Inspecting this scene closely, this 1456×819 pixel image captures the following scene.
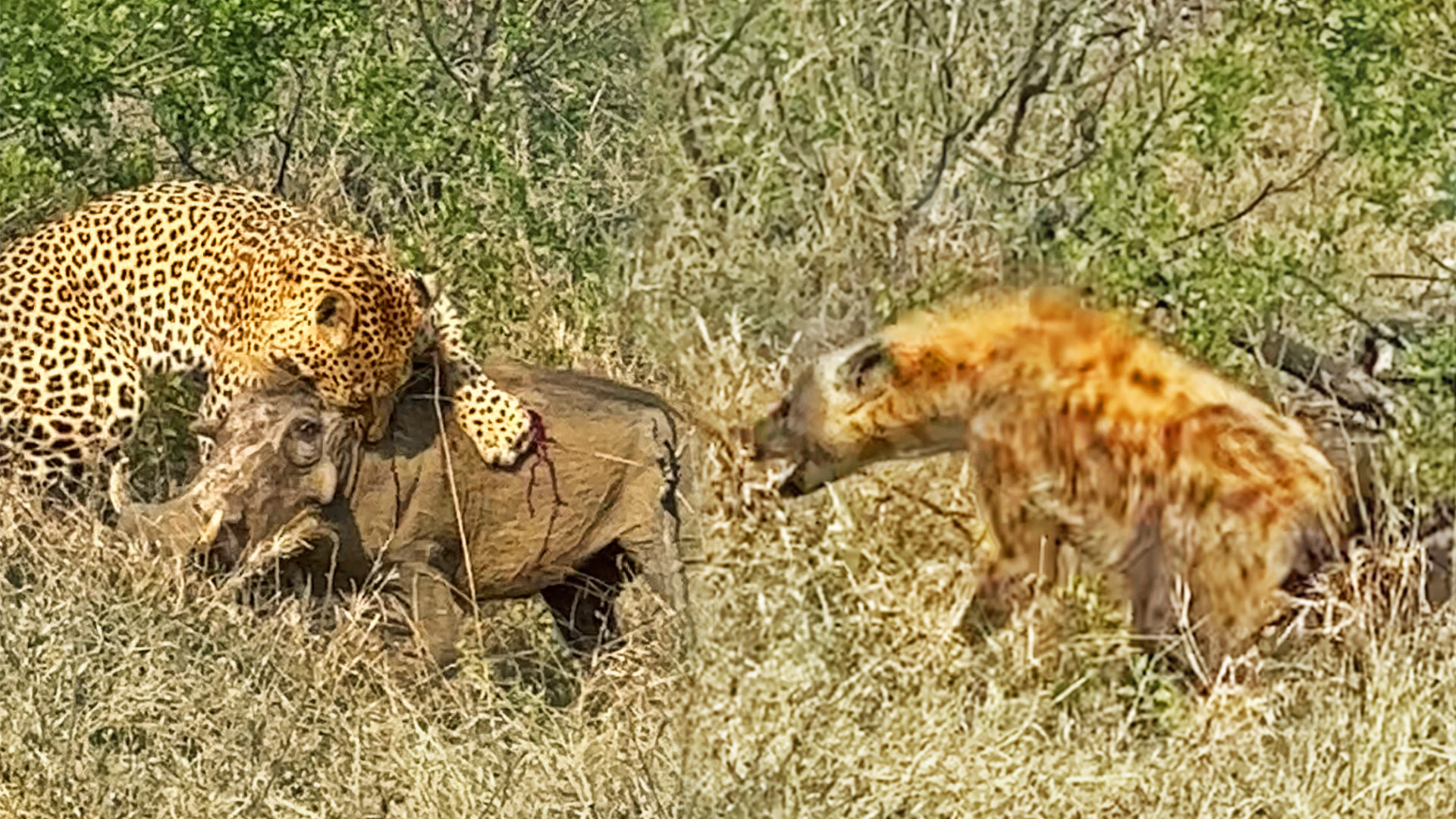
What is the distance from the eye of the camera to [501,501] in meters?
5.00

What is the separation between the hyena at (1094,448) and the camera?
132 inches

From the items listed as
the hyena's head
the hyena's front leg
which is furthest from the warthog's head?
the hyena's head

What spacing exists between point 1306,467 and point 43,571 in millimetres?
2235

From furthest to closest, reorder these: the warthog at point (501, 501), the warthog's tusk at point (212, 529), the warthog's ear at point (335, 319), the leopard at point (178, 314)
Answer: the leopard at point (178, 314)
the warthog's ear at point (335, 319)
the warthog at point (501, 501)
the warthog's tusk at point (212, 529)

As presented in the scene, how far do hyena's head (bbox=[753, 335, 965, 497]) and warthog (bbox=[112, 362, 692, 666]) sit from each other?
131cm

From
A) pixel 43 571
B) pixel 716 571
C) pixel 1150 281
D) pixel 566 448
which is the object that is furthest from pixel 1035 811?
pixel 43 571

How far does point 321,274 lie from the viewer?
17.0 ft

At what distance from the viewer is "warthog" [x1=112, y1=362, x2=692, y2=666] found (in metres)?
4.77

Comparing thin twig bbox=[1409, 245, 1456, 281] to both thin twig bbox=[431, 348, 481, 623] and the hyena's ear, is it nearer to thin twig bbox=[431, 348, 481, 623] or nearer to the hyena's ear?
the hyena's ear

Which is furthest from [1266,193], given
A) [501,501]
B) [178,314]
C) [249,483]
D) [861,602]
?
[178,314]

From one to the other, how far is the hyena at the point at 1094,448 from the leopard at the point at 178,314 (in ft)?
5.22

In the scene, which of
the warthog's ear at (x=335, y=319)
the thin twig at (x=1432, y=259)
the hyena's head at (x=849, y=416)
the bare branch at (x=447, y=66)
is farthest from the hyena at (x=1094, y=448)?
the bare branch at (x=447, y=66)

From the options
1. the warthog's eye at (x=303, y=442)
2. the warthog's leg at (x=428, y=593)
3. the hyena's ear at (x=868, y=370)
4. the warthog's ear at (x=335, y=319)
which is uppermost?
the hyena's ear at (x=868, y=370)

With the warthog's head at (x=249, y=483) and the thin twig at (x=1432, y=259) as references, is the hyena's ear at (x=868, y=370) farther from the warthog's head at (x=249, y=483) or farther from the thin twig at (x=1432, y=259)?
the warthog's head at (x=249, y=483)
